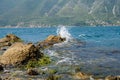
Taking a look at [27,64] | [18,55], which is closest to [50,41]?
[18,55]

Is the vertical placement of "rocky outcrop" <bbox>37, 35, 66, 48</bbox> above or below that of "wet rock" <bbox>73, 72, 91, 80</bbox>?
above

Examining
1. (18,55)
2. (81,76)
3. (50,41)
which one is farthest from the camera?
(50,41)

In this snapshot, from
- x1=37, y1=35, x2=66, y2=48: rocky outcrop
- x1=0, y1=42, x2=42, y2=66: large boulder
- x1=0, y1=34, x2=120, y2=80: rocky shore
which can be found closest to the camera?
x1=0, y1=34, x2=120, y2=80: rocky shore

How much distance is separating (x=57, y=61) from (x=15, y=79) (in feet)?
49.3

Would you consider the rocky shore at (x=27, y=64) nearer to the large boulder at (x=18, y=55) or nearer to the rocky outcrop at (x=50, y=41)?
the large boulder at (x=18, y=55)

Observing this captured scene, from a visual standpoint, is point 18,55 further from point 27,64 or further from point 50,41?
point 50,41

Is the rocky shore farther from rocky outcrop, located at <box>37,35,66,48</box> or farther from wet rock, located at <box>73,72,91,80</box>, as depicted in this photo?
rocky outcrop, located at <box>37,35,66,48</box>

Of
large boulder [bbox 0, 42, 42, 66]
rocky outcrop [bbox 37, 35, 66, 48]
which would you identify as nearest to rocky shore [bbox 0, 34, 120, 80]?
large boulder [bbox 0, 42, 42, 66]

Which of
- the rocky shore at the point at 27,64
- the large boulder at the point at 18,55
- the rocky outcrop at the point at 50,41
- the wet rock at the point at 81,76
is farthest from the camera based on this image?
the rocky outcrop at the point at 50,41

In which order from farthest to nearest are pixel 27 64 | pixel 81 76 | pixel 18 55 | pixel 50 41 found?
pixel 50 41 → pixel 18 55 → pixel 27 64 → pixel 81 76

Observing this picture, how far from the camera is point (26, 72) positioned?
37906mm

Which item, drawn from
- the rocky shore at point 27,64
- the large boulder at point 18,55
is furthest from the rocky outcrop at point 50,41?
the large boulder at point 18,55

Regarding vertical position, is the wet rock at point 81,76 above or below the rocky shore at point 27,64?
below

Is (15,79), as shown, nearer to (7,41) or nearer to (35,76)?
(35,76)
